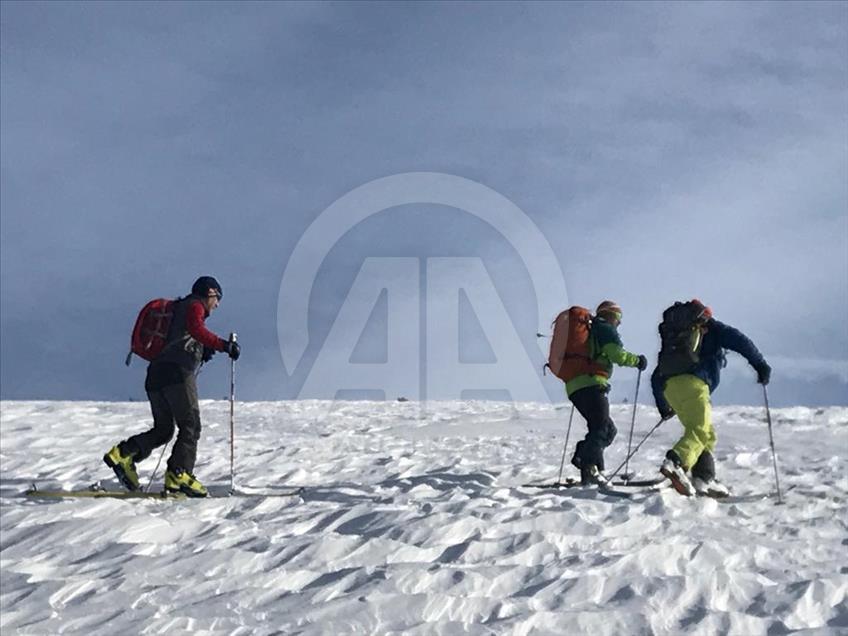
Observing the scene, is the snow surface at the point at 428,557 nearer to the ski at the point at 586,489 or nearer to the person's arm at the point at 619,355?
the ski at the point at 586,489

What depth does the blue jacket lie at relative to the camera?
26.9ft

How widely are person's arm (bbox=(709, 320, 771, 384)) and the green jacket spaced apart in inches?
31.9

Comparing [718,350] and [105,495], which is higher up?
[718,350]

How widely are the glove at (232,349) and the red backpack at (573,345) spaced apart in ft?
10.4

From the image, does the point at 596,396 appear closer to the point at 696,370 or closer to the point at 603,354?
the point at 603,354

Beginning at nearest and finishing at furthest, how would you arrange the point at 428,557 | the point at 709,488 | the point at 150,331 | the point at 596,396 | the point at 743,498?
the point at 428,557 < the point at 743,498 < the point at 709,488 < the point at 150,331 < the point at 596,396

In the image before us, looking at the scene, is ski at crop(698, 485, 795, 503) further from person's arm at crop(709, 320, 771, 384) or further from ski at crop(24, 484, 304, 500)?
ski at crop(24, 484, 304, 500)

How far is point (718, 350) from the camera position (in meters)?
8.39

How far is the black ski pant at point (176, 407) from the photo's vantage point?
8758 millimetres

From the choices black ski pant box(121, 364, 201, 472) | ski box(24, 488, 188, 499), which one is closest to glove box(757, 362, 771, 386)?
black ski pant box(121, 364, 201, 472)

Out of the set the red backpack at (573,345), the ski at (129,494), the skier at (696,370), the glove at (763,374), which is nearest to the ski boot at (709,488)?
the skier at (696,370)

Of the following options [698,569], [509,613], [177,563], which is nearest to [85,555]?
[177,563]

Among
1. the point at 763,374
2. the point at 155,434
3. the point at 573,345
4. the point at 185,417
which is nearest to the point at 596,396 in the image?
the point at 573,345

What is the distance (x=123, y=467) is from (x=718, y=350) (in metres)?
5.86
